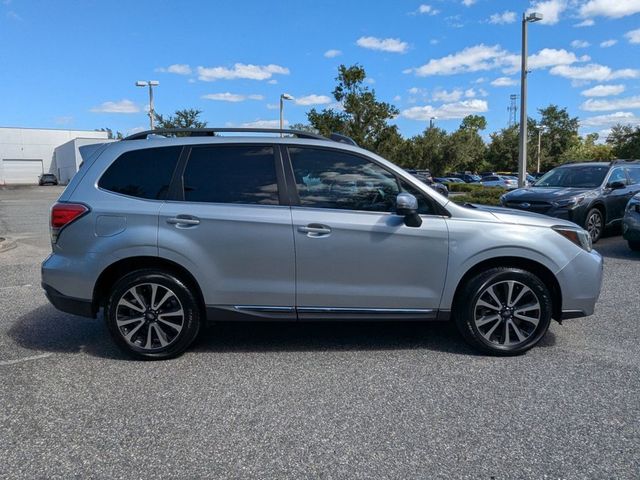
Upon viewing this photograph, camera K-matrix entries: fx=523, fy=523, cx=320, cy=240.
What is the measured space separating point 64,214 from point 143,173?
710 millimetres

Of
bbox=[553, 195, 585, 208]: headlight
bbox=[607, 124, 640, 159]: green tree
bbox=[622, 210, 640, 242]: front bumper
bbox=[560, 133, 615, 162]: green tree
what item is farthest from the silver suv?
bbox=[560, 133, 615, 162]: green tree

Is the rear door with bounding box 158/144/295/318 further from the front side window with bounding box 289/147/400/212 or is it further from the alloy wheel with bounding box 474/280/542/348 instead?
the alloy wheel with bounding box 474/280/542/348

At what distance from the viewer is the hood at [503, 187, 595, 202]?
9840 mm

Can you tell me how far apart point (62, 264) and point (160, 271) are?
817 millimetres

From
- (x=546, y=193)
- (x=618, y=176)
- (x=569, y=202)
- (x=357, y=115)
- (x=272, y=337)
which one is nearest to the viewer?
(x=272, y=337)

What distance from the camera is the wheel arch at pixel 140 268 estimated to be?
430cm

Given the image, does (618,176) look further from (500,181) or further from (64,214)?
(500,181)

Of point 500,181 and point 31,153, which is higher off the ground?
point 31,153

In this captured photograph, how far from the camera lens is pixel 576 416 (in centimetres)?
336

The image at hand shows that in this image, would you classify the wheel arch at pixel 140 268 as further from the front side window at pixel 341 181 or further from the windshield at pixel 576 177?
the windshield at pixel 576 177

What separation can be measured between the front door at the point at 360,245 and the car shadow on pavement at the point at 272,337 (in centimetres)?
51

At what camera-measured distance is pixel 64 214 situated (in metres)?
4.28

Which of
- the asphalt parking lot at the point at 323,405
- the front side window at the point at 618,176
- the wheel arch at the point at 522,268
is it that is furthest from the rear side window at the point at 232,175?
the front side window at the point at 618,176

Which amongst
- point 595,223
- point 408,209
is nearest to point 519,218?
point 408,209
